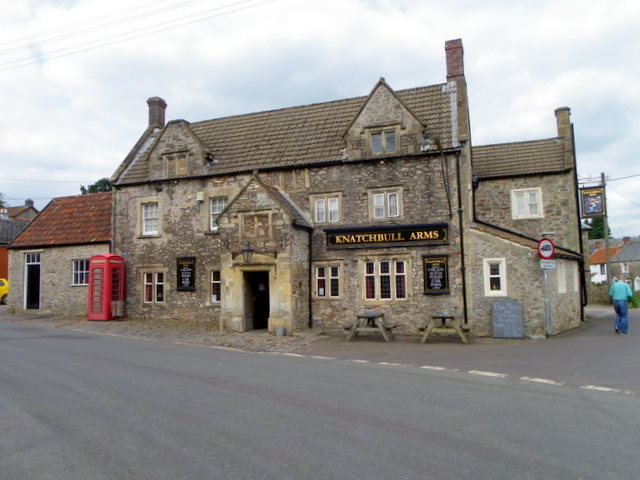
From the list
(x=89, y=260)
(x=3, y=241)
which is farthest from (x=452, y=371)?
(x=3, y=241)

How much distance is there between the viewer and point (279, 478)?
489 cm

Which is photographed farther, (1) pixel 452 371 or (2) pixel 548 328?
(2) pixel 548 328

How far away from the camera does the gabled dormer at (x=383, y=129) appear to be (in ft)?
64.8

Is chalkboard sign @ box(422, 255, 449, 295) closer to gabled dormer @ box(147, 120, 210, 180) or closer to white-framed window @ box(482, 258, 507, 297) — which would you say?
white-framed window @ box(482, 258, 507, 297)

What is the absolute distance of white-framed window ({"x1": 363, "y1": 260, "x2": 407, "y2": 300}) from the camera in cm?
1953

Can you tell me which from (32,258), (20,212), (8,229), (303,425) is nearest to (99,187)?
(20,212)

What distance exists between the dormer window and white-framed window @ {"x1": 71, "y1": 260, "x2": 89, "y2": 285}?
15.8m

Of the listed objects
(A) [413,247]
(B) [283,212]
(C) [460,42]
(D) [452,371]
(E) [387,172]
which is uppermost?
(C) [460,42]

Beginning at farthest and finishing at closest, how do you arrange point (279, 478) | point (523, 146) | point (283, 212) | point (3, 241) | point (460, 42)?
point (3, 241) → point (523, 146) → point (460, 42) → point (283, 212) → point (279, 478)

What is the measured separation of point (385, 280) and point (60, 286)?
17.0 metres

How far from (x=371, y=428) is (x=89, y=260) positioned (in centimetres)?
2202

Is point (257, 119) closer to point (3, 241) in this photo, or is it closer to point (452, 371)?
point (452, 371)

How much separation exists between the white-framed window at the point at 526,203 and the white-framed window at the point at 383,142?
826 cm

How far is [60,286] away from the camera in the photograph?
83.9 feet
